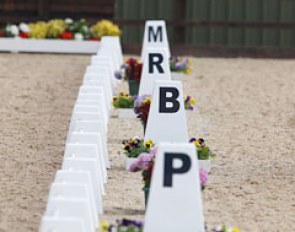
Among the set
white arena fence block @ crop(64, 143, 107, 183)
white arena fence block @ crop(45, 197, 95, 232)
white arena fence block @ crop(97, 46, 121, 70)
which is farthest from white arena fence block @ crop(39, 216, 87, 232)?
white arena fence block @ crop(97, 46, 121, 70)

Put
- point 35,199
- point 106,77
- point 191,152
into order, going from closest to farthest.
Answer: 1. point 191,152
2. point 35,199
3. point 106,77

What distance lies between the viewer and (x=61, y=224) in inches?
283

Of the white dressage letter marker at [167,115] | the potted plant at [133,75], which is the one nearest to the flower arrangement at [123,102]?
the potted plant at [133,75]

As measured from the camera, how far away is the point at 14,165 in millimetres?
10828

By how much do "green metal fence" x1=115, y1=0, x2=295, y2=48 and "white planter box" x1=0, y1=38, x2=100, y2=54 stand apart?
1991 mm

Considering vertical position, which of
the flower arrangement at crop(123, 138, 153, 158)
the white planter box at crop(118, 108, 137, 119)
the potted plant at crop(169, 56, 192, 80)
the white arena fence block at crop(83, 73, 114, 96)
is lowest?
the potted plant at crop(169, 56, 192, 80)

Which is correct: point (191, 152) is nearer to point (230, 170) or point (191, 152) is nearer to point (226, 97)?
point (230, 170)

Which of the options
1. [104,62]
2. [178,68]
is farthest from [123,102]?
[178,68]

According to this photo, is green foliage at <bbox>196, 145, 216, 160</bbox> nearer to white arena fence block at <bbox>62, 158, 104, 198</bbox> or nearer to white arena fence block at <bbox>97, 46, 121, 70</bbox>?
white arena fence block at <bbox>62, 158, 104, 198</bbox>

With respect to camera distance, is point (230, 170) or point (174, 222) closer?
point (174, 222)

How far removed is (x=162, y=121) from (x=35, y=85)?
5812 mm

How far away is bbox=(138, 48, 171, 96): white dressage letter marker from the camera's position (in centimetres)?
1375

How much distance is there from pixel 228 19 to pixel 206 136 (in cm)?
1052

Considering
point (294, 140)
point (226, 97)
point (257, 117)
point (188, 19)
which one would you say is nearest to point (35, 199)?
point (294, 140)
